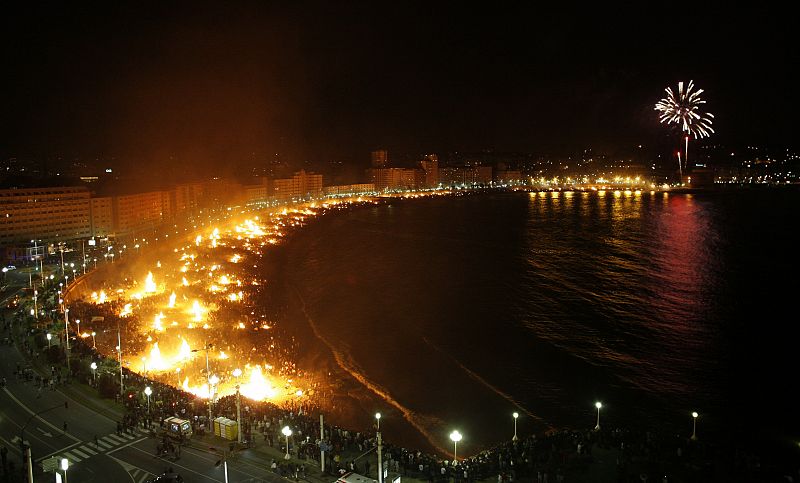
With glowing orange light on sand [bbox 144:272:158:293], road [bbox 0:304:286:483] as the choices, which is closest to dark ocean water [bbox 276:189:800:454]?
road [bbox 0:304:286:483]

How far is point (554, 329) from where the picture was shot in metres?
27.4

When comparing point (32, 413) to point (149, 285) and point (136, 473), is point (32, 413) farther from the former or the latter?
point (149, 285)

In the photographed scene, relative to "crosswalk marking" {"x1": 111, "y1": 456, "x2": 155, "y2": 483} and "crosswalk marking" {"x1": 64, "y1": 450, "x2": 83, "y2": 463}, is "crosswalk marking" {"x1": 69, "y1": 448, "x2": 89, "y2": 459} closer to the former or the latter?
"crosswalk marking" {"x1": 64, "y1": 450, "x2": 83, "y2": 463}

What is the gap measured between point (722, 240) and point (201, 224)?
52751mm

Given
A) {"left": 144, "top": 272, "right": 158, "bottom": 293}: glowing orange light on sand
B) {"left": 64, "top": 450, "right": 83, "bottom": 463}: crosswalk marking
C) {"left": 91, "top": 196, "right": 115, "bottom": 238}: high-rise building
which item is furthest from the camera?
{"left": 91, "top": 196, "right": 115, "bottom": 238}: high-rise building

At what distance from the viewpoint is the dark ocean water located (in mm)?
18828

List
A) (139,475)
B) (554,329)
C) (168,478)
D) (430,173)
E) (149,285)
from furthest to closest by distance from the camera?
(430,173)
(149,285)
(554,329)
(139,475)
(168,478)

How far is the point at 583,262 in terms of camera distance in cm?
4375

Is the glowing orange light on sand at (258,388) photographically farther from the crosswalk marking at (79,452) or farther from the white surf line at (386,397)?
the crosswalk marking at (79,452)

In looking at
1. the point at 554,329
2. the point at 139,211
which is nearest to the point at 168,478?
Answer: the point at 554,329

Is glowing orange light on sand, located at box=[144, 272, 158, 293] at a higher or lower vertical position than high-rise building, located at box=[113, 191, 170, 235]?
lower

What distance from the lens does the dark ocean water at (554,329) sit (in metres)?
18.8

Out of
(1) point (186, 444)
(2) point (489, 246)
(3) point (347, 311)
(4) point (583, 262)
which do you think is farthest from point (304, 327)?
(2) point (489, 246)

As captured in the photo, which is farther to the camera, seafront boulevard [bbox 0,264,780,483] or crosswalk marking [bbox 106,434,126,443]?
crosswalk marking [bbox 106,434,126,443]
